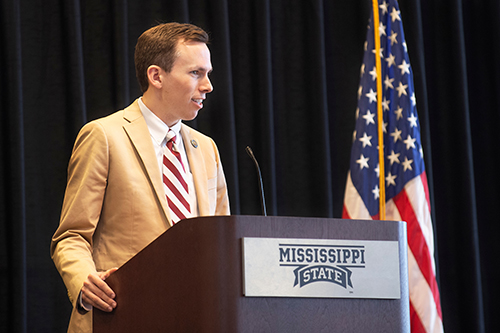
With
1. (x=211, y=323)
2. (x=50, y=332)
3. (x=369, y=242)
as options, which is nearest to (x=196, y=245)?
(x=211, y=323)

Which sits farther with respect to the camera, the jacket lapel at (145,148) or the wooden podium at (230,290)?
the jacket lapel at (145,148)

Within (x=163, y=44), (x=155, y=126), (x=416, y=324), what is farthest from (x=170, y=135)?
(x=416, y=324)

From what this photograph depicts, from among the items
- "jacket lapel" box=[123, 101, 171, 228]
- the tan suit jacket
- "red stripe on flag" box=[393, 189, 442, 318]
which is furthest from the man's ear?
"red stripe on flag" box=[393, 189, 442, 318]

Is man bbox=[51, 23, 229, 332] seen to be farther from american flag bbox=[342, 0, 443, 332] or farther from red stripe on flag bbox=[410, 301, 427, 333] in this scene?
red stripe on flag bbox=[410, 301, 427, 333]


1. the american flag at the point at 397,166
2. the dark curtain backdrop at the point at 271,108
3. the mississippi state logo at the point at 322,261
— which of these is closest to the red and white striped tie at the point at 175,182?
the mississippi state logo at the point at 322,261

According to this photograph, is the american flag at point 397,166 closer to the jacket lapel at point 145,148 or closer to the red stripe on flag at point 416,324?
the red stripe on flag at point 416,324

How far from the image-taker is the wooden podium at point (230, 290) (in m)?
1.11

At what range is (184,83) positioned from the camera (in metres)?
1.92

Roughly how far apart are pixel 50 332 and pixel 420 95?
2.40m

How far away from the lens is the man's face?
6.29 feet

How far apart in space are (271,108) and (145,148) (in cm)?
162

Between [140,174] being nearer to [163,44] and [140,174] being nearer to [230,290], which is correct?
[163,44]

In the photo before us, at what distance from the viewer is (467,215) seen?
3.52 m

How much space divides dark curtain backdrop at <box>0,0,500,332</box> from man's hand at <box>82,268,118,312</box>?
146 cm
